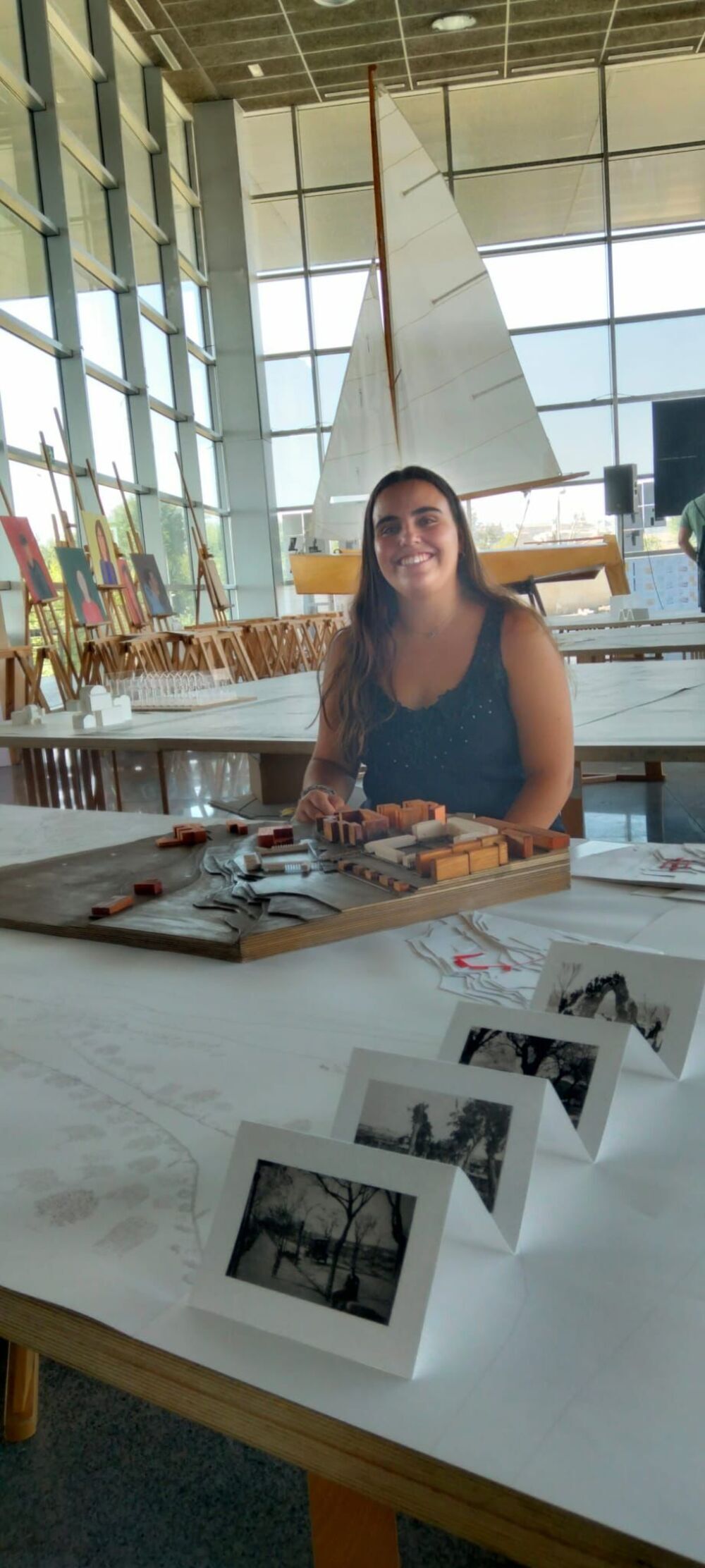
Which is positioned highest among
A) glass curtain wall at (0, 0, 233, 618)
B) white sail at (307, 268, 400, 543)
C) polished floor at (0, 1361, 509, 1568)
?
glass curtain wall at (0, 0, 233, 618)

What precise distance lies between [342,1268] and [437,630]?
877 millimetres

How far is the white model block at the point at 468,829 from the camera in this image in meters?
1.12

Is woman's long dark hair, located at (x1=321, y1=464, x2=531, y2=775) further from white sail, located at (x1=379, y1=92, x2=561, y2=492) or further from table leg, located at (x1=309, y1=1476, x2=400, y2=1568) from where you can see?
table leg, located at (x1=309, y1=1476, x2=400, y2=1568)

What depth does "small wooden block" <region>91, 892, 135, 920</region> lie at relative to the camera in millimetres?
1075

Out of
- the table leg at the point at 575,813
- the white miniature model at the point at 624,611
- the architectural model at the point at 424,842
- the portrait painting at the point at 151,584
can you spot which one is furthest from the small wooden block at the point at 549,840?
the portrait painting at the point at 151,584

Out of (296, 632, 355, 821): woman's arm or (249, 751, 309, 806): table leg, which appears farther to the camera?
(249, 751, 309, 806): table leg

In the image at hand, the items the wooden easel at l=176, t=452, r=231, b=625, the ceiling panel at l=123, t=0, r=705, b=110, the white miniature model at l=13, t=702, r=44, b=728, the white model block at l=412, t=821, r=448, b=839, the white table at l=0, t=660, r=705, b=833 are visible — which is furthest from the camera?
the ceiling panel at l=123, t=0, r=705, b=110

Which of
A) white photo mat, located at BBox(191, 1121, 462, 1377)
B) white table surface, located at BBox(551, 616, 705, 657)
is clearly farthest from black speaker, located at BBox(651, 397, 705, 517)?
white photo mat, located at BBox(191, 1121, 462, 1377)

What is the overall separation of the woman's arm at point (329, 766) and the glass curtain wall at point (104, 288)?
19.6 feet

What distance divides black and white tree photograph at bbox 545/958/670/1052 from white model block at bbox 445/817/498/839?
0.36m

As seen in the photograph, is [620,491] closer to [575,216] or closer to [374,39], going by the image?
[575,216]

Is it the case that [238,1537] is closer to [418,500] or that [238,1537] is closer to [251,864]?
[251,864]

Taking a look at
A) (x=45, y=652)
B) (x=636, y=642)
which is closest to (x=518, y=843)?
(x=636, y=642)

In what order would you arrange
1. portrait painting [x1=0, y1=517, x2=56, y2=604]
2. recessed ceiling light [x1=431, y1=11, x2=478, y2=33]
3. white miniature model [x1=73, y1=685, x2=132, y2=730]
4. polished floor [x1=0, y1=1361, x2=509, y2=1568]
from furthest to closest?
recessed ceiling light [x1=431, y1=11, x2=478, y2=33] → portrait painting [x1=0, y1=517, x2=56, y2=604] → white miniature model [x1=73, y1=685, x2=132, y2=730] → polished floor [x1=0, y1=1361, x2=509, y2=1568]
